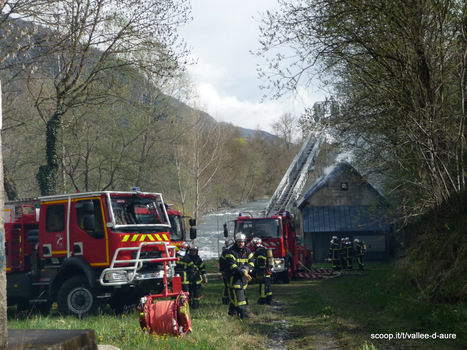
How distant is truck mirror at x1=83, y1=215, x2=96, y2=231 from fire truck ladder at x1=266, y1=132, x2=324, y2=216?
18854 millimetres

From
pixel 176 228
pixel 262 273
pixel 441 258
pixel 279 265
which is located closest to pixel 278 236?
pixel 279 265

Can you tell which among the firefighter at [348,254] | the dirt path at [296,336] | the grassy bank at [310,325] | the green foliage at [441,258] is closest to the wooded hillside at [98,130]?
the grassy bank at [310,325]

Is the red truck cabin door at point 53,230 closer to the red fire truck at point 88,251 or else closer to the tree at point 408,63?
the red fire truck at point 88,251

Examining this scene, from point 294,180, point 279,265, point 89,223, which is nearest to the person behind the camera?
point 89,223

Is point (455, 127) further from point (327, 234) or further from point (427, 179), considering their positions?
point (327, 234)

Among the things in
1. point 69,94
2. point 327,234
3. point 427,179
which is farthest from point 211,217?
point 427,179

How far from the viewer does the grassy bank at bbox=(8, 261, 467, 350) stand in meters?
7.79

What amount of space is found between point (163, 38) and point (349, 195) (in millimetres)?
19848

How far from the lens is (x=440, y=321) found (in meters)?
8.46

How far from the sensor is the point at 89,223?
441 inches

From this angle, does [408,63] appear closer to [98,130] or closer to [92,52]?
[92,52]

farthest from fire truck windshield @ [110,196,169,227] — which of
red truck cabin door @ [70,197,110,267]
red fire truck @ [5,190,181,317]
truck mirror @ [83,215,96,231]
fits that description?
truck mirror @ [83,215,96,231]

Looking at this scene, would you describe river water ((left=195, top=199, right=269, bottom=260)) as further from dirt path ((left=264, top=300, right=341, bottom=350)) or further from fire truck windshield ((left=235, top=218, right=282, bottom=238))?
dirt path ((left=264, top=300, right=341, bottom=350))

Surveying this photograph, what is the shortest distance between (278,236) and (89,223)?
32.8 ft
